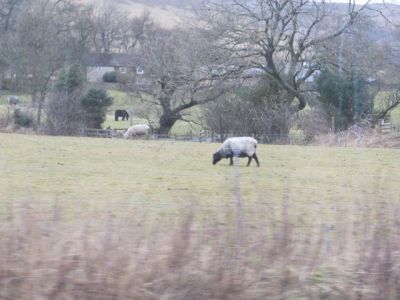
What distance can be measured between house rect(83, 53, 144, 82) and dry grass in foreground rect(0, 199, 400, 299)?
A: 4260cm

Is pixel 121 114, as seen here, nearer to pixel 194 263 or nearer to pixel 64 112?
pixel 64 112

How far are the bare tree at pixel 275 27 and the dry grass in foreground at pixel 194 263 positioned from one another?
31593 millimetres

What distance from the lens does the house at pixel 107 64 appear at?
51144 millimetres

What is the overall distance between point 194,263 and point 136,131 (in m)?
30.3

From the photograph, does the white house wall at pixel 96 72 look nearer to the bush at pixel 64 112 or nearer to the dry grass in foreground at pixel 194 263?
the bush at pixel 64 112

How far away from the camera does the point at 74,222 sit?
26.6 ft

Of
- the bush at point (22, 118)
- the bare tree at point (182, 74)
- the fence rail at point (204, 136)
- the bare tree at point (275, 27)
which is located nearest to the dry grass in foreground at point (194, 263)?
the fence rail at point (204, 136)

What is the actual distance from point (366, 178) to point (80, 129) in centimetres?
2209

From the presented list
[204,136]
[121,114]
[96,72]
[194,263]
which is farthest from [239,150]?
[96,72]

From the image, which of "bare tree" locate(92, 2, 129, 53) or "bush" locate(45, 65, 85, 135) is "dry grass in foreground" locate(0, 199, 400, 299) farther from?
"bare tree" locate(92, 2, 129, 53)

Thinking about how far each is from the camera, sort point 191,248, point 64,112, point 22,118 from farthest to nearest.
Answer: point 22,118 < point 64,112 < point 191,248

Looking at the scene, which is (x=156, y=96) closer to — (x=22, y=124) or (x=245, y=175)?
(x=22, y=124)

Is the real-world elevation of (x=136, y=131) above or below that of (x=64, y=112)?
below

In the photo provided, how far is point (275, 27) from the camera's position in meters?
38.7
